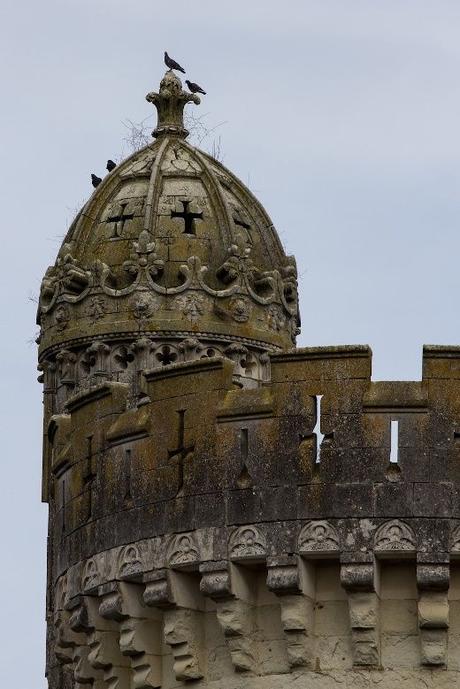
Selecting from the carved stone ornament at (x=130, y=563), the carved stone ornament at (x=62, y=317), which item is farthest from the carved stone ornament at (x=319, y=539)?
the carved stone ornament at (x=62, y=317)

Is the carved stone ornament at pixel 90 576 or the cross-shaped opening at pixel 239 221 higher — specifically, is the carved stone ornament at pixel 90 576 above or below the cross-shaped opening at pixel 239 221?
below

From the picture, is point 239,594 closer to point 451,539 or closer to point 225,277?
point 451,539

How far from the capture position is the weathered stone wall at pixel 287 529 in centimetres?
2556

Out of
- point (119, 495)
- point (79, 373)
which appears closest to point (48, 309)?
point (79, 373)

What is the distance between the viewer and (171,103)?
4269cm

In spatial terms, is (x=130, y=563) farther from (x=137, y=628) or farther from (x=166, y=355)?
(x=166, y=355)

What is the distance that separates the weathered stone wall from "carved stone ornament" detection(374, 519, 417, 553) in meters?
0.01

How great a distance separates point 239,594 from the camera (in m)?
26.0

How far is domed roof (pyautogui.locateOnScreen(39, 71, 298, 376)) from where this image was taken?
1566 inches

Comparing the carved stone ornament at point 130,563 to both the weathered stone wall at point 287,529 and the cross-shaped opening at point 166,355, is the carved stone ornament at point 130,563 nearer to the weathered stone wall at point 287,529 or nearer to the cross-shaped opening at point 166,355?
the weathered stone wall at point 287,529

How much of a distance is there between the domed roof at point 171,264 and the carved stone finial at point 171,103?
0.66 m

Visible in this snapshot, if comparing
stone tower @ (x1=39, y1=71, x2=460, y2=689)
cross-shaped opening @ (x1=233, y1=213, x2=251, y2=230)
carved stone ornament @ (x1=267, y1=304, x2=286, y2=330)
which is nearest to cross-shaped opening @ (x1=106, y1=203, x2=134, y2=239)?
cross-shaped opening @ (x1=233, y1=213, x2=251, y2=230)

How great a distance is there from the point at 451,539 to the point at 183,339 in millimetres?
14517

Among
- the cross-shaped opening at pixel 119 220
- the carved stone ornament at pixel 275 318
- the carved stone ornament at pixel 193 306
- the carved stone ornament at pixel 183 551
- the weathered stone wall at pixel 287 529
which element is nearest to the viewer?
the weathered stone wall at pixel 287 529
